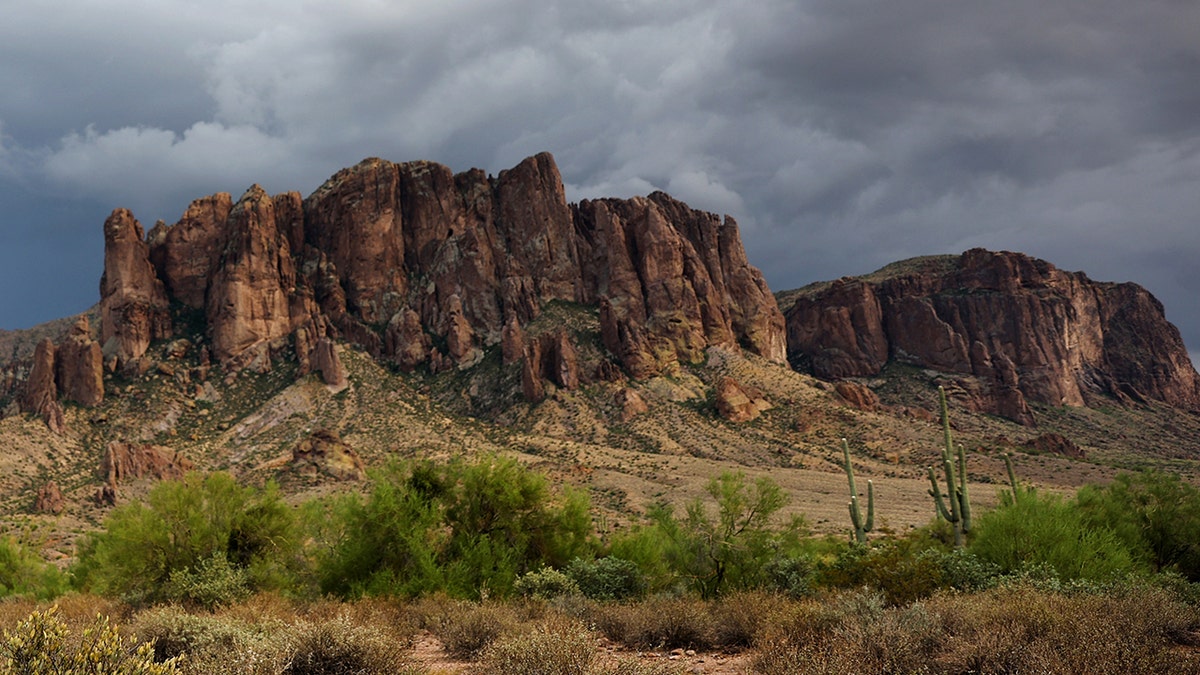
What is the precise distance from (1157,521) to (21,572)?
48.8m

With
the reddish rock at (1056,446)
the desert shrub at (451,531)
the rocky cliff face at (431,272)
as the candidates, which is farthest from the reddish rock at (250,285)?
the reddish rock at (1056,446)

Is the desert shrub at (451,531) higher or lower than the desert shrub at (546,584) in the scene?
higher

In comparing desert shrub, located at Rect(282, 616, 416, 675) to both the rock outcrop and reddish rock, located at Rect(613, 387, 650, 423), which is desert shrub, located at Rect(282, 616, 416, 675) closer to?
the rock outcrop

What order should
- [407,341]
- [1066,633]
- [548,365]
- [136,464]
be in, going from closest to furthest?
1. [1066,633]
2. [136,464]
3. [548,365]
4. [407,341]

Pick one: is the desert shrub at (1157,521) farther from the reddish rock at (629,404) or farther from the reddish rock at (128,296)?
the reddish rock at (128,296)

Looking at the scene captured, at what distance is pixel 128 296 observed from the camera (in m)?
102

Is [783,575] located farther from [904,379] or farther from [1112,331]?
[1112,331]

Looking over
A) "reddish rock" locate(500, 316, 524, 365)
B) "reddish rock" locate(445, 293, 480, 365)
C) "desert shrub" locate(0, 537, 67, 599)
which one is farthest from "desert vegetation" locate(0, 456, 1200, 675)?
"reddish rock" locate(445, 293, 480, 365)

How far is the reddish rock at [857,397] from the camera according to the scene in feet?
328

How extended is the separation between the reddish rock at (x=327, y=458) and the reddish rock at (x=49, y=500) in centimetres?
1975

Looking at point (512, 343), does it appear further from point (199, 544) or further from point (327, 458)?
point (199, 544)

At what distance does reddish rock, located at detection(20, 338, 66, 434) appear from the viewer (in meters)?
79.9

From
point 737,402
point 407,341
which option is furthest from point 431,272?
point 737,402

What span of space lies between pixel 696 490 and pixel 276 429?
55.7 m
